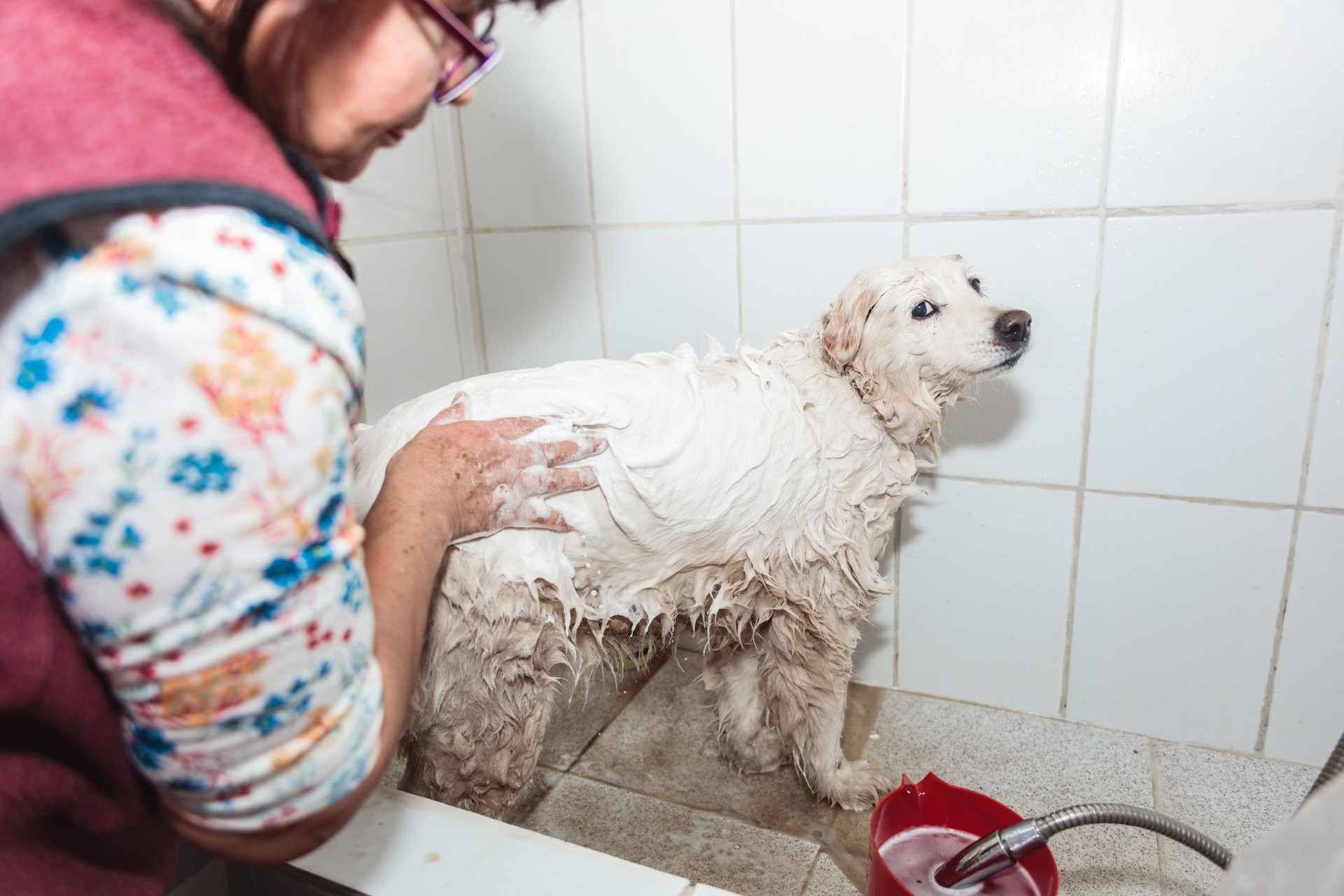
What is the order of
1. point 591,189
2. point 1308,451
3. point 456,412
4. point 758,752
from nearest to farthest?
point 456,412, point 1308,451, point 758,752, point 591,189

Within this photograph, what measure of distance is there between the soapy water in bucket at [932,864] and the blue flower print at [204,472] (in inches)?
28.0

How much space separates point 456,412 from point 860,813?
2.72ft

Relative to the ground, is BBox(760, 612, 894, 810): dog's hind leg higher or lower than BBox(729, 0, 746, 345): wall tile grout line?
lower

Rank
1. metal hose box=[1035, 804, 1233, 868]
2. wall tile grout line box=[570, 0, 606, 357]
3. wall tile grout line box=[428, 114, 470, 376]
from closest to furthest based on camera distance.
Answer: metal hose box=[1035, 804, 1233, 868], wall tile grout line box=[570, 0, 606, 357], wall tile grout line box=[428, 114, 470, 376]

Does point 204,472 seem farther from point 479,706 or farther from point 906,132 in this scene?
point 906,132

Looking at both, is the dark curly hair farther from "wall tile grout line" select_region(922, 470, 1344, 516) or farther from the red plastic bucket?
"wall tile grout line" select_region(922, 470, 1344, 516)

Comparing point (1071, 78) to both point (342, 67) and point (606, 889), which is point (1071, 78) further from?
point (606, 889)

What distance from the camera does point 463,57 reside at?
402 millimetres

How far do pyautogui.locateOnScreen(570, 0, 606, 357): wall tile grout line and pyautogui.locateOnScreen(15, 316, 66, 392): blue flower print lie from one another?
1.12 meters

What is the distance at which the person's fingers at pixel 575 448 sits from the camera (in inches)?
31.8

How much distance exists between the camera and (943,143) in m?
1.08

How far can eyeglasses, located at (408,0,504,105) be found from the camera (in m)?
0.37

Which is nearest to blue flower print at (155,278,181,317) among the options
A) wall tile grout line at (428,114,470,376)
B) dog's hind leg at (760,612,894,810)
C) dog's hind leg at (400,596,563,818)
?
dog's hind leg at (400,596,563,818)

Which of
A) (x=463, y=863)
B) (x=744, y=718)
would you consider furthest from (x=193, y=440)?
(x=744, y=718)
